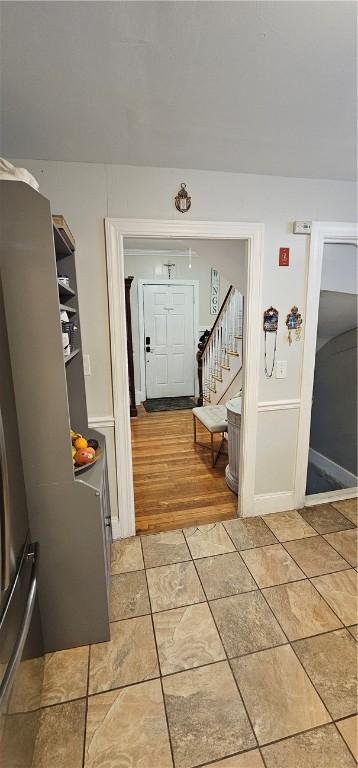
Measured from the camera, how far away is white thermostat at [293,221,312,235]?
2149 mm

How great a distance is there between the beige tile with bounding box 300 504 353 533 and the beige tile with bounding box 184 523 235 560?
686 millimetres

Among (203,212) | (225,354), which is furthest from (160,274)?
(203,212)

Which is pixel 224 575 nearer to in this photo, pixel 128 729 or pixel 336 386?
pixel 128 729

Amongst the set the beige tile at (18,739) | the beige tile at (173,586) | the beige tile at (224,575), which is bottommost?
the beige tile at (173,586)

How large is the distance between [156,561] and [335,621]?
1.04 meters

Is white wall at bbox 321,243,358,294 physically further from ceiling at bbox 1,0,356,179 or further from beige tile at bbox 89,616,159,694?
beige tile at bbox 89,616,159,694

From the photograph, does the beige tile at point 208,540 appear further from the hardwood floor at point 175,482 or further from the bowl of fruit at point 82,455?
the bowl of fruit at point 82,455

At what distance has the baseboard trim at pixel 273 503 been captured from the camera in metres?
2.59

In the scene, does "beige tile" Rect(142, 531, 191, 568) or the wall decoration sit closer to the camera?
"beige tile" Rect(142, 531, 191, 568)

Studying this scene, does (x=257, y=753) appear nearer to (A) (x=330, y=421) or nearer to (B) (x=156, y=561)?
(B) (x=156, y=561)

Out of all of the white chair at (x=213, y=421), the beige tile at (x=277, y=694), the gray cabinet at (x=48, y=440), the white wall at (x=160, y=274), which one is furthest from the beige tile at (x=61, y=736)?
the white wall at (x=160, y=274)

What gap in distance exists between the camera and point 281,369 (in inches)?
94.3

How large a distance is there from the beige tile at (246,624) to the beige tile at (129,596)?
Answer: 1.27 feet

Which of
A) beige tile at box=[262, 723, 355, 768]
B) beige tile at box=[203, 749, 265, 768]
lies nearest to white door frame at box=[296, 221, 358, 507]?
beige tile at box=[262, 723, 355, 768]
